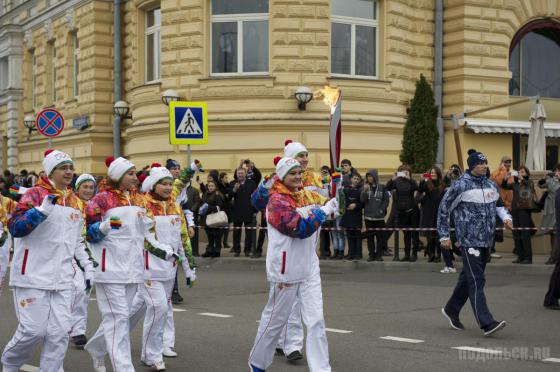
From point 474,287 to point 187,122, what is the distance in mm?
8859

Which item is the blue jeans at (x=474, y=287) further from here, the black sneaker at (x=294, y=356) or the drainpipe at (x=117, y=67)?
the drainpipe at (x=117, y=67)

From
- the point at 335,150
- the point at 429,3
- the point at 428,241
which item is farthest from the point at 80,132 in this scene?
the point at 335,150

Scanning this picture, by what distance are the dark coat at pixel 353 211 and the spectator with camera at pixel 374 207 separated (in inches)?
4.2

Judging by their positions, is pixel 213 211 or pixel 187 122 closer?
pixel 187 122

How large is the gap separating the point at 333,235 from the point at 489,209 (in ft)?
27.3

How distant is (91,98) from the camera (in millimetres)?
28672

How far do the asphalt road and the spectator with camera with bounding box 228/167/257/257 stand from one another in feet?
8.63

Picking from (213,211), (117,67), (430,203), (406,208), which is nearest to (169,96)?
(213,211)

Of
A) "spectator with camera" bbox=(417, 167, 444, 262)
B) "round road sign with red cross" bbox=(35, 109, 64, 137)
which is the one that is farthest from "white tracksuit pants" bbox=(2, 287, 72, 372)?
"round road sign with red cross" bbox=(35, 109, 64, 137)

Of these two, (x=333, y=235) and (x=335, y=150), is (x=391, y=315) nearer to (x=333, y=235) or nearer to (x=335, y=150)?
(x=335, y=150)

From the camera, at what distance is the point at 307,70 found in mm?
22500

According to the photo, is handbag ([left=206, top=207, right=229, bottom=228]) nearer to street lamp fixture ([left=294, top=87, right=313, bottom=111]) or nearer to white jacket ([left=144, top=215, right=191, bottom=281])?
street lamp fixture ([left=294, top=87, right=313, bottom=111])

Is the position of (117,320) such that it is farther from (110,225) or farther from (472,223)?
(472,223)

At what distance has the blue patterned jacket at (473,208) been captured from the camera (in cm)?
1001
